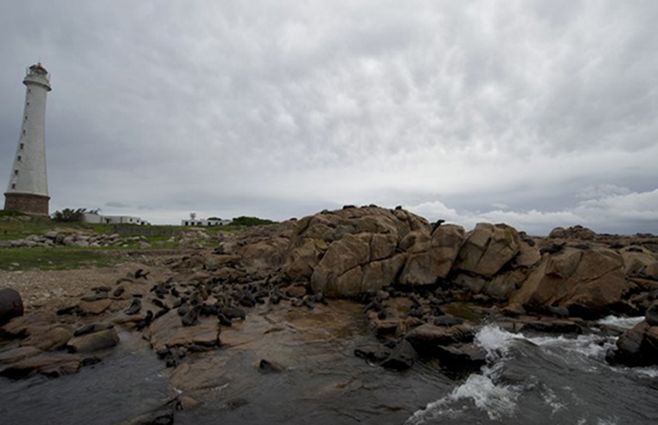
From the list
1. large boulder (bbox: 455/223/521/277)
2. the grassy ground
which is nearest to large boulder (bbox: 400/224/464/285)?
large boulder (bbox: 455/223/521/277)

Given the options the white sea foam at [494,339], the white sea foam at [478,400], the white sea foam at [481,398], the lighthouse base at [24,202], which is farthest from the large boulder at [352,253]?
the lighthouse base at [24,202]

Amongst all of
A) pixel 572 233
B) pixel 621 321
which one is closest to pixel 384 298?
pixel 621 321

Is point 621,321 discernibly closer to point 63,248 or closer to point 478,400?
point 478,400

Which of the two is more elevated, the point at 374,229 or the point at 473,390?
the point at 374,229

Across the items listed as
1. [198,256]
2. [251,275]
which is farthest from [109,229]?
[251,275]

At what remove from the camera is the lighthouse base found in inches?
2876

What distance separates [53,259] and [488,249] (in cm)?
4702

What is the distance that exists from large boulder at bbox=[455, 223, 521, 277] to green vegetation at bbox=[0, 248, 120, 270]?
135 ft

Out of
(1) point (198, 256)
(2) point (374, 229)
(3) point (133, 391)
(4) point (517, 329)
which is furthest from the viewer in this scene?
(1) point (198, 256)

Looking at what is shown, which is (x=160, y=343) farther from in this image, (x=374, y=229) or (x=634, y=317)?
(x=634, y=317)

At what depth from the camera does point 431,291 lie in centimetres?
3183

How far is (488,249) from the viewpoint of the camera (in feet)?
107

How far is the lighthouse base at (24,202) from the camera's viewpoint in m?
73.1

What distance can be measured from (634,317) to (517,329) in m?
10.1
